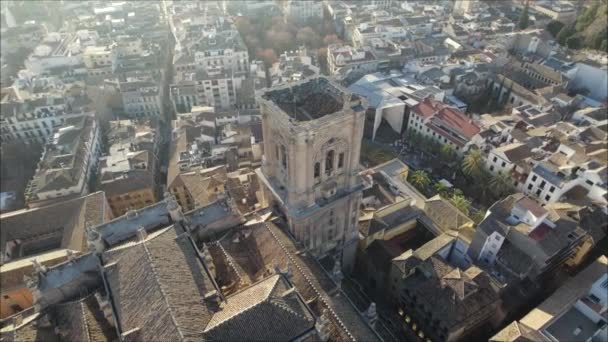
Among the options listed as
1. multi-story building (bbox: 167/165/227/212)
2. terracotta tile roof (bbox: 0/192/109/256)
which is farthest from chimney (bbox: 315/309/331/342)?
terracotta tile roof (bbox: 0/192/109/256)

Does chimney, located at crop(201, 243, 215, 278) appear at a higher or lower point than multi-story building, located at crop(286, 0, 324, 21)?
higher

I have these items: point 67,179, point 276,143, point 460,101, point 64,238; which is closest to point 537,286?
point 276,143

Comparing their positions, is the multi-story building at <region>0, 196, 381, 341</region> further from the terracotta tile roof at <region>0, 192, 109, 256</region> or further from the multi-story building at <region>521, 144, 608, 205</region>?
the multi-story building at <region>521, 144, 608, 205</region>

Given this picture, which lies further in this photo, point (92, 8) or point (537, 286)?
point (92, 8)

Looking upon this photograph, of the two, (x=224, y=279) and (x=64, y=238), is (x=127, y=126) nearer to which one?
(x=64, y=238)

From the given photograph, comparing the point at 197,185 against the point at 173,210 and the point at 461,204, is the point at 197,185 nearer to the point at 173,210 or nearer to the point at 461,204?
the point at 173,210

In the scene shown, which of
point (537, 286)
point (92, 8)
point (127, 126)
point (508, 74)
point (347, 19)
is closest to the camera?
point (537, 286)

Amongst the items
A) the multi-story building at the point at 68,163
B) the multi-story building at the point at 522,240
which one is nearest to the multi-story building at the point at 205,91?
the multi-story building at the point at 68,163

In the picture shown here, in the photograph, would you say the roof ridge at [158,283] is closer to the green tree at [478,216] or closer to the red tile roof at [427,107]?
the green tree at [478,216]
